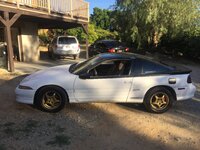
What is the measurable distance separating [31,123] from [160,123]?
2773 millimetres

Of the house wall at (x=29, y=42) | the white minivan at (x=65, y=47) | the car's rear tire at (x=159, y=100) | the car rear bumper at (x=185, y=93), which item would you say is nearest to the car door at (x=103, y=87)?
the car's rear tire at (x=159, y=100)

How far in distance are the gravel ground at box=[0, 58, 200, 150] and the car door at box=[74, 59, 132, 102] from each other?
386 millimetres

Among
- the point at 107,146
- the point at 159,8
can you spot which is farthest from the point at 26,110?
the point at 159,8

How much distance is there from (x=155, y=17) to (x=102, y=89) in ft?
41.4

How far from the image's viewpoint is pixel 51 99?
222 inches

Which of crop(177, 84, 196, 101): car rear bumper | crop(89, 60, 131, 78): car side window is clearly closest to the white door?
crop(89, 60, 131, 78): car side window

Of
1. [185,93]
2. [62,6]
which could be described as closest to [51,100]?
[185,93]

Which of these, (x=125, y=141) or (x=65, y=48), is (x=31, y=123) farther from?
(x=65, y=48)

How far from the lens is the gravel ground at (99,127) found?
4.31 m

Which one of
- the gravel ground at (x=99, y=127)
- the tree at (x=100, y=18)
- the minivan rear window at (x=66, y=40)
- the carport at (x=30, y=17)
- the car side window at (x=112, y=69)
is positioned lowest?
the gravel ground at (x=99, y=127)

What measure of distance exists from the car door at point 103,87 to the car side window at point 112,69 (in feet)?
0.09

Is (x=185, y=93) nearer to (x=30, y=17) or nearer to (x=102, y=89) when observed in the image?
(x=102, y=89)

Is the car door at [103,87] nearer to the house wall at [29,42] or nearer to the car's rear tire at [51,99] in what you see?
the car's rear tire at [51,99]

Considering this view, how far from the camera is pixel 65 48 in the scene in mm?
16188
